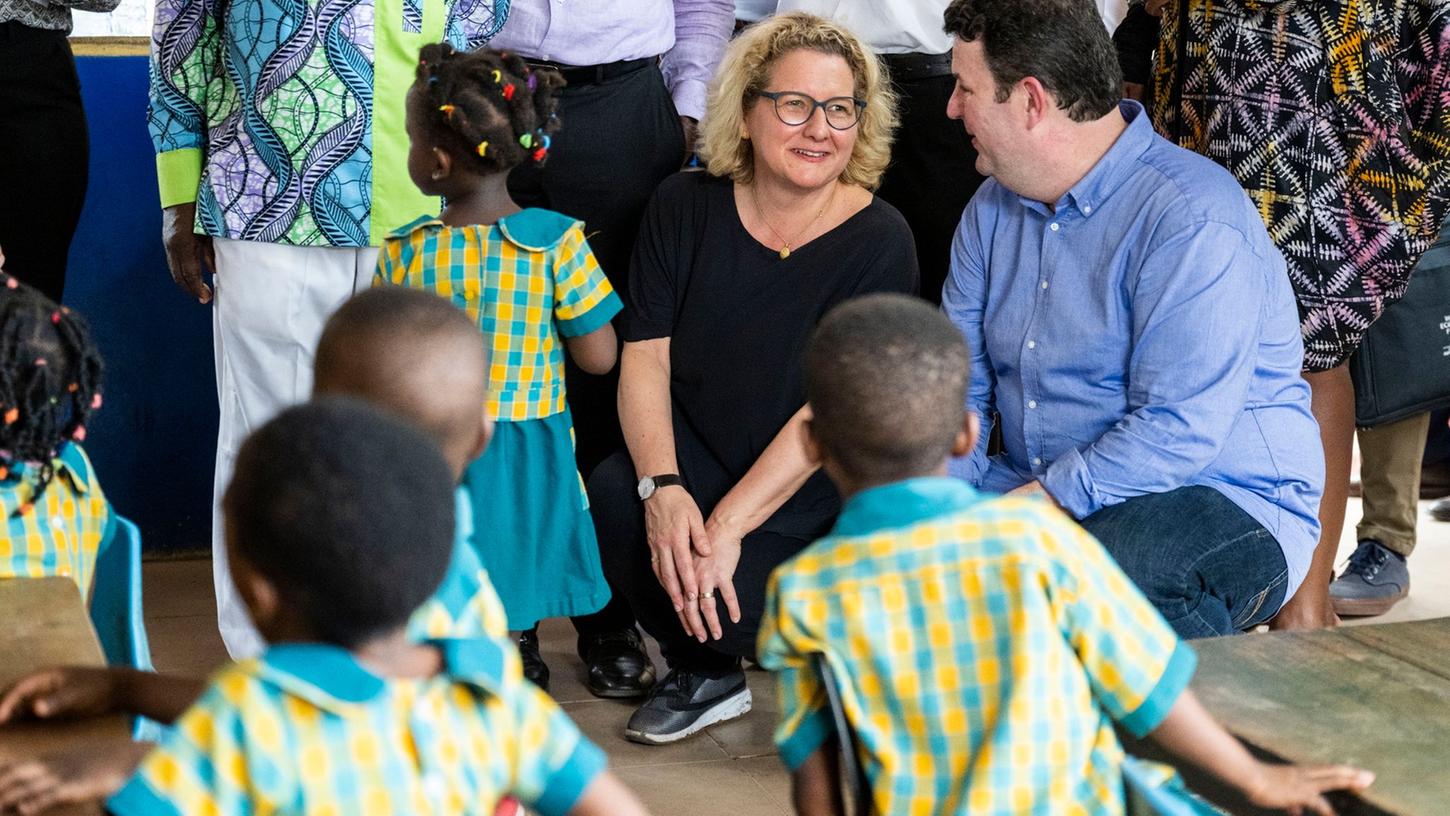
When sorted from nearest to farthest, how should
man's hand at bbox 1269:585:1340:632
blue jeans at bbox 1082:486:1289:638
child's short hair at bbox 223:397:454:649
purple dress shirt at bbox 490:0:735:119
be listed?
child's short hair at bbox 223:397:454:649
blue jeans at bbox 1082:486:1289:638
purple dress shirt at bbox 490:0:735:119
man's hand at bbox 1269:585:1340:632

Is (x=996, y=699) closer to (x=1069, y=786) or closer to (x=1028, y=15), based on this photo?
(x=1069, y=786)

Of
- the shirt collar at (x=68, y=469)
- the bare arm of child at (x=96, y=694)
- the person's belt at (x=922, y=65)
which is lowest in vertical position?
the shirt collar at (x=68, y=469)

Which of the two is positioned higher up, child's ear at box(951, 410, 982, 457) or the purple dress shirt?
the purple dress shirt

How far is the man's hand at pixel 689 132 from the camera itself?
3.36 meters

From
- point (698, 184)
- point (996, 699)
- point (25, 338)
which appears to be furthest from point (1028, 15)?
point (25, 338)

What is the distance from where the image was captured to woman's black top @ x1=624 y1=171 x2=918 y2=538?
2.95 meters

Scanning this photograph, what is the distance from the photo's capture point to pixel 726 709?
3.07 meters

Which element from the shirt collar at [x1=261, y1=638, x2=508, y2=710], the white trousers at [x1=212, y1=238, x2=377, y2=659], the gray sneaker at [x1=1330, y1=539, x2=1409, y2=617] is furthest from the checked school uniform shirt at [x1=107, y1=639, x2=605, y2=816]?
the gray sneaker at [x1=1330, y1=539, x2=1409, y2=617]

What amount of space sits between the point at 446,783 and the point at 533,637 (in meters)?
2.10

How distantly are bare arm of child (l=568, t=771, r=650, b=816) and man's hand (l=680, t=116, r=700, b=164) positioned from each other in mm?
2230

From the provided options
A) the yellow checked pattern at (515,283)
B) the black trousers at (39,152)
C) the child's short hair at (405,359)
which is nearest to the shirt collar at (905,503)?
the child's short hair at (405,359)

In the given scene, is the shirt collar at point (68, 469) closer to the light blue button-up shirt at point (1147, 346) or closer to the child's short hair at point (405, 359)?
the child's short hair at point (405, 359)

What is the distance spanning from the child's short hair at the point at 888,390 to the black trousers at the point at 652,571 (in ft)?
4.39

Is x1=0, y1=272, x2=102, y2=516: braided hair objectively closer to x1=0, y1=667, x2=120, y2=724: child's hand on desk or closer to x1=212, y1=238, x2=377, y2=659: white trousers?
x1=0, y1=667, x2=120, y2=724: child's hand on desk
